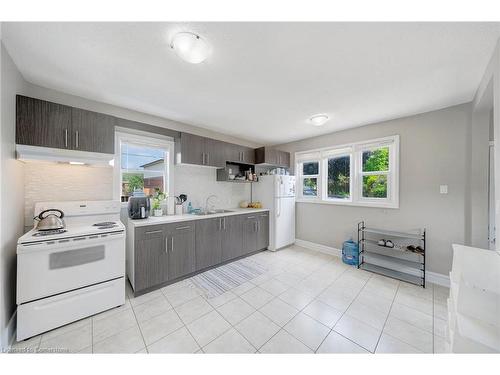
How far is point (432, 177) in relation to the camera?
261 cm

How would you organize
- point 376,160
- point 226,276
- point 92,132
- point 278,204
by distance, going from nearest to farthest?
point 92,132
point 226,276
point 376,160
point 278,204

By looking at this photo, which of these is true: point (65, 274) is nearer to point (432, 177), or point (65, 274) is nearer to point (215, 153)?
point (215, 153)

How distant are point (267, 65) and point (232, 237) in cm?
258

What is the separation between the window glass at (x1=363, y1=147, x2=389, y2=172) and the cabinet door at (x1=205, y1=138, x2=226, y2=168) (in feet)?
8.61

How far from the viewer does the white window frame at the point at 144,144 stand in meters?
2.60

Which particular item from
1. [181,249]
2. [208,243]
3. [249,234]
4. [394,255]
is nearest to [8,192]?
[181,249]

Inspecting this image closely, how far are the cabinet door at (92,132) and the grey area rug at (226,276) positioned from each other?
83.5 inches

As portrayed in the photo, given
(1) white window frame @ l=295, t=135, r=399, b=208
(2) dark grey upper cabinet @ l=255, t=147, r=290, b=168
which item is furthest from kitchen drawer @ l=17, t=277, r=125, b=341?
(1) white window frame @ l=295, t=135, r=399, b=208

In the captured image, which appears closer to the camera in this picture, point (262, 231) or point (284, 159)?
point (262, 231)

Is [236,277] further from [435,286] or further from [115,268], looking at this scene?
[435,286]

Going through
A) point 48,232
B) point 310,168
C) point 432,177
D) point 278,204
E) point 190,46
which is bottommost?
point 48,232
